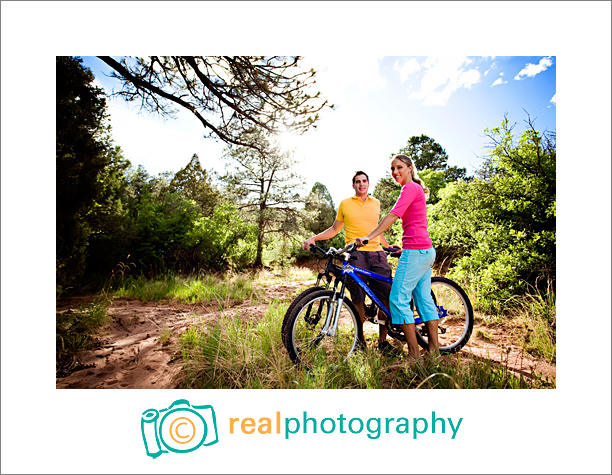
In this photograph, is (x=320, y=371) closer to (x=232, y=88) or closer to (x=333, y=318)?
(x=333, y=318)

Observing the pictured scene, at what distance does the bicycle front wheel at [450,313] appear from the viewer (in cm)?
235

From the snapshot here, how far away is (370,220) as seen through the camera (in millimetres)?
2422

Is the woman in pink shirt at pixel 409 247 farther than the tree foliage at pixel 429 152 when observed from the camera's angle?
No

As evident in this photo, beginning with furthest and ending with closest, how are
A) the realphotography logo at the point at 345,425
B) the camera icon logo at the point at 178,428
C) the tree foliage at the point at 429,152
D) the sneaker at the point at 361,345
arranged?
the tree foliage at the point at 429,152
the sneaker at the point at 361,345
the realphotography logo at the point at 345,425
the camera icon logo at the point at 178,428

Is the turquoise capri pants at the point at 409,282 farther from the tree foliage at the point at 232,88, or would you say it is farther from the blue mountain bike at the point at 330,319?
the tree foliage at the point at 232,88

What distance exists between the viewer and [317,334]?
77.8 inches

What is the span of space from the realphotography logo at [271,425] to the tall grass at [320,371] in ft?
0.62

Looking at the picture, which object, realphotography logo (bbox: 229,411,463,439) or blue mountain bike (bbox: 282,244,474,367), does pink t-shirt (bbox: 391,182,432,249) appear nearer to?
blue mountain bike (bbox: 282,244,474,367)

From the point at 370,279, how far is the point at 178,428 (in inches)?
63.8

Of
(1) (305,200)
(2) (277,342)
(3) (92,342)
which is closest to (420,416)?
(2) (277,342)

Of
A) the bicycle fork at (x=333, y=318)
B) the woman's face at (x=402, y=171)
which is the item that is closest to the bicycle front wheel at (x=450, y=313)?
the bicycle fork at (x=333, y=318)

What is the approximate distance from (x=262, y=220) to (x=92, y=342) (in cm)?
505

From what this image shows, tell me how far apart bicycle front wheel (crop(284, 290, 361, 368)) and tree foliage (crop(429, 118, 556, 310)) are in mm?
1868

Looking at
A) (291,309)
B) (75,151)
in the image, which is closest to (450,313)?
(291,309)
